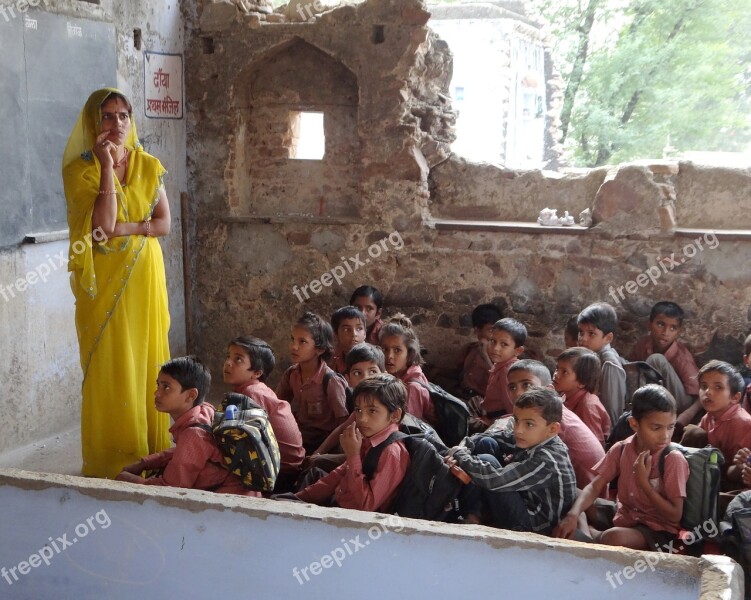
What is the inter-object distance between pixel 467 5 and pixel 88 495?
1083 cm

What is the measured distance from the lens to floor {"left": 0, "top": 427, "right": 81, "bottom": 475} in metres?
4.40

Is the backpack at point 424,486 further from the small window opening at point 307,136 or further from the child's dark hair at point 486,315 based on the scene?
the small window opening at point 307,136

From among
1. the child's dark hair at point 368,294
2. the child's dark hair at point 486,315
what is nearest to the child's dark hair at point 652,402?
the child's dark hair at point 486,315

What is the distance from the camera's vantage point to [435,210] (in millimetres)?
6031

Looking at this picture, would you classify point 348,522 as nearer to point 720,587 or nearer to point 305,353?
point 720,587

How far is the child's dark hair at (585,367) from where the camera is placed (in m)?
3.91

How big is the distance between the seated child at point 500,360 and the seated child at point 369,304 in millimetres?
934

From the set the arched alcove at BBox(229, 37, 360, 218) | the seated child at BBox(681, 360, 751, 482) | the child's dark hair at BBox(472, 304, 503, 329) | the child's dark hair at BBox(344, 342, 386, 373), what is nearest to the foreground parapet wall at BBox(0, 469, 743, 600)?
the child's dark hair at BBox(344, 342, 386, 373)

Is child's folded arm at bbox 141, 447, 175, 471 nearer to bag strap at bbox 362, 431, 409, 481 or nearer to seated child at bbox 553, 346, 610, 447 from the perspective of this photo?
bag strap at bbox 362, 431, 409, 481

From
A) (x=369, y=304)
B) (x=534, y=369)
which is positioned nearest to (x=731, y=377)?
(x=534, y=369)

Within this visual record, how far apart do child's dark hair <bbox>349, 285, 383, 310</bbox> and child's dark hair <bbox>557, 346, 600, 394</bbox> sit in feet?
5.77

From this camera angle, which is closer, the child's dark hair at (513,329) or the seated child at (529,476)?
the seated child at (529,476)

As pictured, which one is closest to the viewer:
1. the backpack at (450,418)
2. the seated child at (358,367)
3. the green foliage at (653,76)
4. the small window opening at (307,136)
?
the seated child at (358,367)

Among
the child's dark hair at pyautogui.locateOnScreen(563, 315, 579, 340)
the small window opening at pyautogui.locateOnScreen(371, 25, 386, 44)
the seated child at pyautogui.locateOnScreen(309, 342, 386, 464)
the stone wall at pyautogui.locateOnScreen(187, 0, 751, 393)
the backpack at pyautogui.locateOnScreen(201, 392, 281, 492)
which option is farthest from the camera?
the small window opening at pyautogui.locateOnScreen(371, 25, 386, 44)
